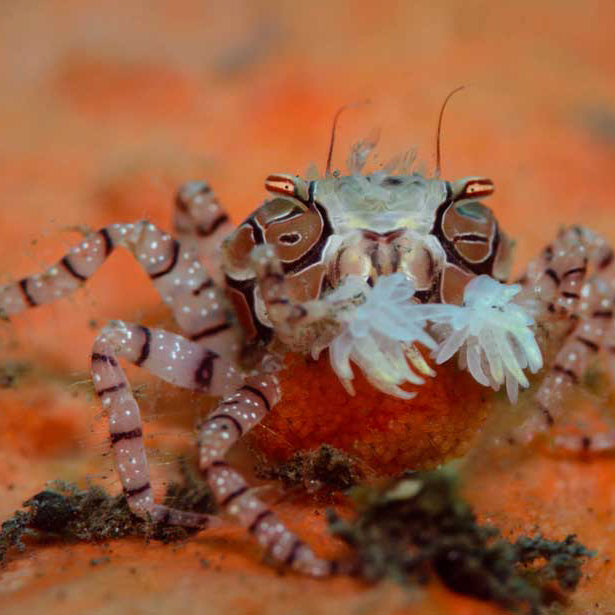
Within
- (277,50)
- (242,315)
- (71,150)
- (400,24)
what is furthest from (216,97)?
(242,315)

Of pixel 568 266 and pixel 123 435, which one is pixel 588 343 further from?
pixel 123 435

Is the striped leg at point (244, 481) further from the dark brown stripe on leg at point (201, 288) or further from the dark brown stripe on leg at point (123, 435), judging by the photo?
the dark brown stripe on leg at point (201, 288)

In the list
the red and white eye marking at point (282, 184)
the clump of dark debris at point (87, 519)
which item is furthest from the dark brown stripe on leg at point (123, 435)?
the red and white eye marking at point (282, 184)

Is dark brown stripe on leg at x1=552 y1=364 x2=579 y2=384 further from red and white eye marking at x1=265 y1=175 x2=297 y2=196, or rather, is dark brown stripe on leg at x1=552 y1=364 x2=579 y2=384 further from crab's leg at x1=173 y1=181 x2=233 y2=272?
crab's leg at x1=173 y1=181 x2=233 y2=272

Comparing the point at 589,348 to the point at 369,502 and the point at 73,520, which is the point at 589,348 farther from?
the point at 73,520

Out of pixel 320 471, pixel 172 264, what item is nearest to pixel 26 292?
pixel 172 264

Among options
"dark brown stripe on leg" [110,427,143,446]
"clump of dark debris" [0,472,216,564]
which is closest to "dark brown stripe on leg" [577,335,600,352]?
"clump of dark debris" [0,472,216,564]

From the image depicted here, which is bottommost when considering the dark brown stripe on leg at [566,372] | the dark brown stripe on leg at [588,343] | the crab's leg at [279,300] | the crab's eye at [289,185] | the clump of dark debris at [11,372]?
the clump of dark debris at [11,372]
